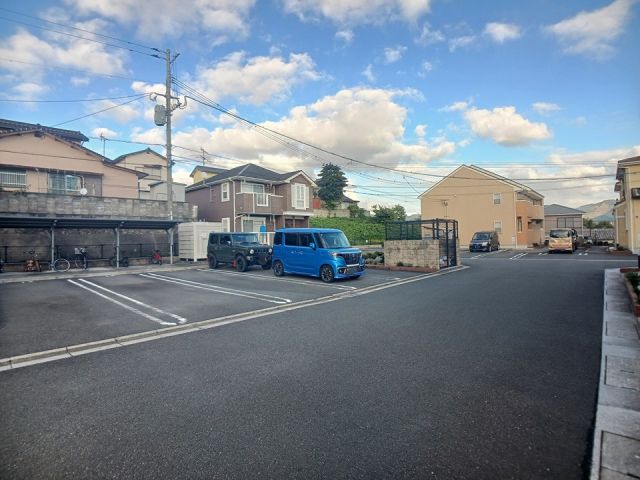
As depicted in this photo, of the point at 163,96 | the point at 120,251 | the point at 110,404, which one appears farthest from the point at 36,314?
the point at 163,96

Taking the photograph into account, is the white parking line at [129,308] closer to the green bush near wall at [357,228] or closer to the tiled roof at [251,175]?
the tiled roof at [251,175]

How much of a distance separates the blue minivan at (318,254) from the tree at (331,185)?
3256 centimetres

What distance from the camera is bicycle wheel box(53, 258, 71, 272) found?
1744 centimetres

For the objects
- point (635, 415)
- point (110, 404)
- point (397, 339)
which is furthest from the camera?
point (397, 339)

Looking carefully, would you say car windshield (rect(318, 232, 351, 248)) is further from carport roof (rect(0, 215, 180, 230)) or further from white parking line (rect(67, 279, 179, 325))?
carport roof (rect(0, 215, 180, 230))

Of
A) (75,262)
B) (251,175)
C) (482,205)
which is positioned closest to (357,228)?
(251,175)

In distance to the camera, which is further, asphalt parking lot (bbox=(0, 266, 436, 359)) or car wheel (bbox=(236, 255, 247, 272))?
car wheel (bbox=(236, 255, 247, 272))

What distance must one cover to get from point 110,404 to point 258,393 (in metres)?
1.52

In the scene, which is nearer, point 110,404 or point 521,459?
point 521,459

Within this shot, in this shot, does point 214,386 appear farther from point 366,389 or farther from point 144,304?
point 144,304

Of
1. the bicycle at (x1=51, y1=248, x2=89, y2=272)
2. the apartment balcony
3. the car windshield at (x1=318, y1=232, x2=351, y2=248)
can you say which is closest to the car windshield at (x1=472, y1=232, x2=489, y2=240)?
the apartment balcony

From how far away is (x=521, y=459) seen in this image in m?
2.61

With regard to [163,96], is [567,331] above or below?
below

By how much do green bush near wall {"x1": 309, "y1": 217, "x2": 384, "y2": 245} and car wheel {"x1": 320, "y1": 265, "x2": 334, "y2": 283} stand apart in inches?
774
